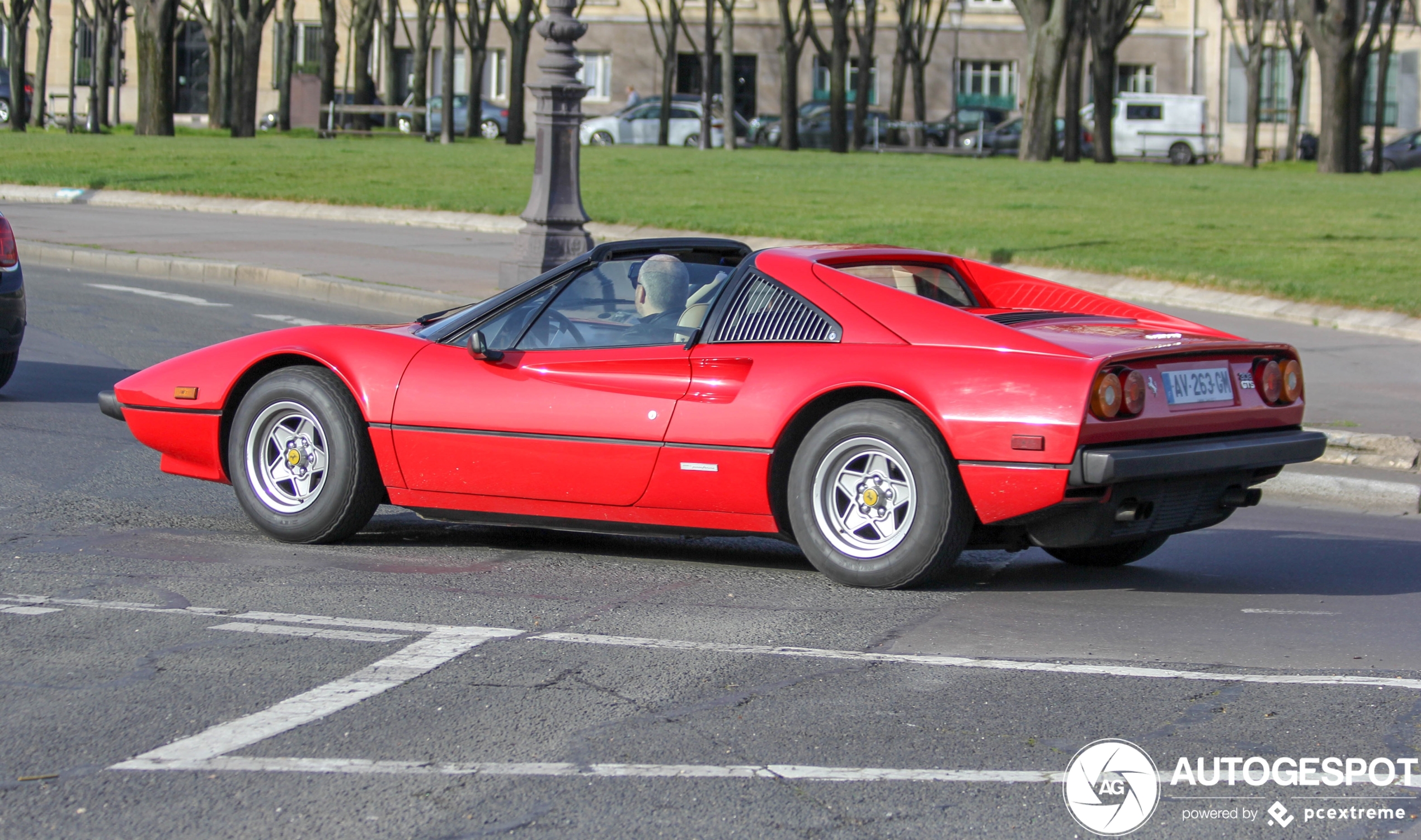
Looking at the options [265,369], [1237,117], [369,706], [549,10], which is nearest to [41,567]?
[265,369]

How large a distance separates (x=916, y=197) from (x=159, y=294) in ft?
45.1

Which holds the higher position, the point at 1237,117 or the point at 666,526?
the point at 1237,117

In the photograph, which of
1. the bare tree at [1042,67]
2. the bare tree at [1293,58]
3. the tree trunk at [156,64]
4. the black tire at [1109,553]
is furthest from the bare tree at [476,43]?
the black tire at [1109,553]

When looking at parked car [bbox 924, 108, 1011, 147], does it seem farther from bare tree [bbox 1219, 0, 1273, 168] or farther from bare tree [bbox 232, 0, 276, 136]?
bare tree [bbox 232, 0, 276, 136]

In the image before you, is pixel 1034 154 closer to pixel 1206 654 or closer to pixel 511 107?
pixel 511 107

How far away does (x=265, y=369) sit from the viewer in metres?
6.57

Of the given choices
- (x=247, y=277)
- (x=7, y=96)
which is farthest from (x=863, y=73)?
(x=247, y=277)

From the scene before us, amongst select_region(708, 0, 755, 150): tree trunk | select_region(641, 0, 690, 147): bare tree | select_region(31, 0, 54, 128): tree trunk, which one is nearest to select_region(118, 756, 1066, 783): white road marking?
select_region(708, 0, 755, 150): tree trunk

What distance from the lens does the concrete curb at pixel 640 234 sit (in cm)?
1412

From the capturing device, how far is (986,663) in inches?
190

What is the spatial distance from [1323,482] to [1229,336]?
2.82 metres

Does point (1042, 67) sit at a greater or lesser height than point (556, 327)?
greater

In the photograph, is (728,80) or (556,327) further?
(728,80)

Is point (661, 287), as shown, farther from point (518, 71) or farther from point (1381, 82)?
point (1381, 82)
